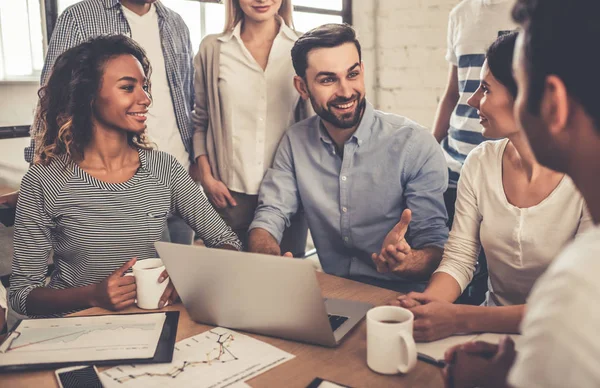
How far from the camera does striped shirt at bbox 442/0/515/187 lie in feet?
6.49

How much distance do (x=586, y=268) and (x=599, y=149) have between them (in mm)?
145

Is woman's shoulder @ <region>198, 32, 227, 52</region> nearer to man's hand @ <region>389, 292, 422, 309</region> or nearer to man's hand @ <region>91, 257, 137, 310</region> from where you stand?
man's hand @ <region>91, 257, 137, 310</region>

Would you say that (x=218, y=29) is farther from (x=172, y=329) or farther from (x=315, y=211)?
(x=172, y=329)

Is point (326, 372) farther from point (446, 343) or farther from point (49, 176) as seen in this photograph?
point (49, 176)

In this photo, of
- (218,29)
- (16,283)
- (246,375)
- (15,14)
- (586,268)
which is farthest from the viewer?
(218,29)

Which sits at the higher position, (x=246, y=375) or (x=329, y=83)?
(x=329, y=83)

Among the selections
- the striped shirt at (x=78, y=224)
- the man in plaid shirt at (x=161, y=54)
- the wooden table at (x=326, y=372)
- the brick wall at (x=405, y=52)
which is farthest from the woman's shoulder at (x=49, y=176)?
the brick wall at (x=405, y=52)

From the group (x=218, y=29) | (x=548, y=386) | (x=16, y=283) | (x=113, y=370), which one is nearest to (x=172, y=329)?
(x=113, y=370)

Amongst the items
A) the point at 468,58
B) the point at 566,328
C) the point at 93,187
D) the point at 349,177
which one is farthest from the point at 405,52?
the point at 566,328

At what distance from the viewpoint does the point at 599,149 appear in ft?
1.83

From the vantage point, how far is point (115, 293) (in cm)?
115

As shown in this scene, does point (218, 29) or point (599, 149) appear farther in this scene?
point (218, 29)

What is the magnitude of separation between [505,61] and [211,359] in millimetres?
883

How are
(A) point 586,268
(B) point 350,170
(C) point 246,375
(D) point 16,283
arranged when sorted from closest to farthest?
(A) point 586,268 < (C) point 246,375 < (D) point 16,283 < (B) point 350,170
